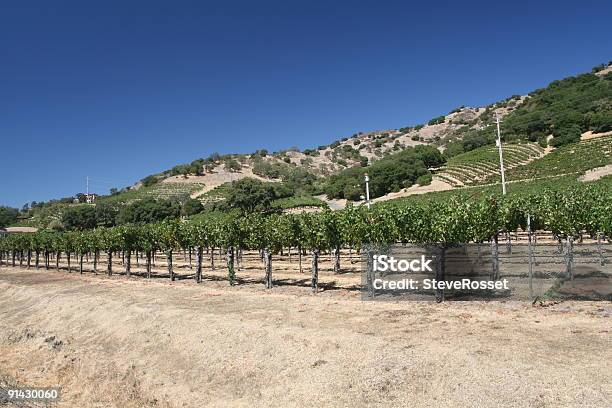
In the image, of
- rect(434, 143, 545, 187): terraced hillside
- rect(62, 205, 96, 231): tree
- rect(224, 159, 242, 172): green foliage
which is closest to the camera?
rect(434, 143, 545, 187): terraced hillside

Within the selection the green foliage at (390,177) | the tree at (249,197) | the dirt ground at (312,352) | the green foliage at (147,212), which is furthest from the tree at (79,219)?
the dirt ground at (312,352)

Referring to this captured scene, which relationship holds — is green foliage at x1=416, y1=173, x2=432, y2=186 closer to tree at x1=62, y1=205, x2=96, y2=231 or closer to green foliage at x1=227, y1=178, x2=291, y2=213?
green foliage at x1=227, y1=178, x2=291, y2=213

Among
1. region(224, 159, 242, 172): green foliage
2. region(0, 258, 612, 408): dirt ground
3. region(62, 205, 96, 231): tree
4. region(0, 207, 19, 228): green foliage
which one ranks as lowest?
region(0, 258, 612, 408): dirt ground

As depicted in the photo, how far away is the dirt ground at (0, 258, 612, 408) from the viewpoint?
10.7 metres

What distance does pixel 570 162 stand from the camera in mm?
72125

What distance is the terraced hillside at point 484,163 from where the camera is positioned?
80.8 meters

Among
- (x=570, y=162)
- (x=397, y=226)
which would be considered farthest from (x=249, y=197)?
(x=397, y=226)

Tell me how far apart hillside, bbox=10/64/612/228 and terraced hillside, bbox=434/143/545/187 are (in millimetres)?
185

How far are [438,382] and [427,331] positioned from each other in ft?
11.1

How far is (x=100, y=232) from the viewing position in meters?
40.8

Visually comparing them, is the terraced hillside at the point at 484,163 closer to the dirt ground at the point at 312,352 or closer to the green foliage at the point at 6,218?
the dirt ground at the point at 312,352

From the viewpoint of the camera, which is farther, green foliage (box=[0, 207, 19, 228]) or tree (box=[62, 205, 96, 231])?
green foliage (box=[0, 207, 19, 228])

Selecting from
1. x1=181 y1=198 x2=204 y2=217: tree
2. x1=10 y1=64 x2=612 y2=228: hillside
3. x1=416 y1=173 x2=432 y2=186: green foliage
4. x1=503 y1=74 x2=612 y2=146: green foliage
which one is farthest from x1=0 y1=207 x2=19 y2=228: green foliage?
x1=503 y1=74 x2=612 y2=146: green foliage

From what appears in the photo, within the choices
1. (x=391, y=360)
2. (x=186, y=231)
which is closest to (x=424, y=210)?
(x=391, y=360)
